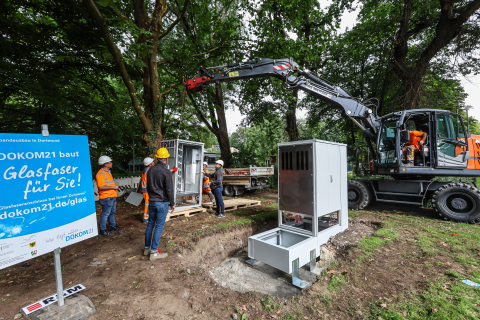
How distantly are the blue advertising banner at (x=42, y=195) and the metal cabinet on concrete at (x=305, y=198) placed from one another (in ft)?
8.90

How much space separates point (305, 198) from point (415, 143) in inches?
191

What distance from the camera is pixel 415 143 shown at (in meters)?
6.50

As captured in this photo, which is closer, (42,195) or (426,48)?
(42,195)

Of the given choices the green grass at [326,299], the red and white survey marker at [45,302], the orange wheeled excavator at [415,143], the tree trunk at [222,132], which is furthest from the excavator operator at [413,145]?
the tree trunk at [222,132]

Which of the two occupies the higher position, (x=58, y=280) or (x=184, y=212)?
(x=58, y=280)

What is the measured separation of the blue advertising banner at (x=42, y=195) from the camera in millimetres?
2005

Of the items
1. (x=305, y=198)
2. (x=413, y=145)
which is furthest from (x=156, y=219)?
(x=413, y=145)

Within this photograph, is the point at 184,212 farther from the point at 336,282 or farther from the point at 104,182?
the point at 336,282

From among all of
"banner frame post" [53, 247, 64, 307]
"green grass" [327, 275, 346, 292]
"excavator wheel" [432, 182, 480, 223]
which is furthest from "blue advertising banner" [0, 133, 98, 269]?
"excavator wheel" [432, 182, 480, 223]

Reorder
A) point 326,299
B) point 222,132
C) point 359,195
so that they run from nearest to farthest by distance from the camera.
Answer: point 326,299 → point 359,195 → point 222,132

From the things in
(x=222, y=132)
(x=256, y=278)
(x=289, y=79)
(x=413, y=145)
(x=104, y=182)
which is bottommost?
(x=256, y=278)

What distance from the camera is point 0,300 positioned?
Answer: 2617mm

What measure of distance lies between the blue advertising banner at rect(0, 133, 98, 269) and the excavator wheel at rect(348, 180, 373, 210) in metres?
7.64

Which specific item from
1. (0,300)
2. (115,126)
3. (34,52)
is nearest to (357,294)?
(0,300)
